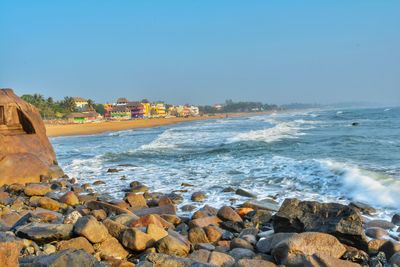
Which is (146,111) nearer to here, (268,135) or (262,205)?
(268,135)

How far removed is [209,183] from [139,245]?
6.23 meters

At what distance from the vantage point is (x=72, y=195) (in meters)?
8.72

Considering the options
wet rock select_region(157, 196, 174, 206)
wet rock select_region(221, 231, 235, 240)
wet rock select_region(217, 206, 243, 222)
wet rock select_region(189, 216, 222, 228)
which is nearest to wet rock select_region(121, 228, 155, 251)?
wet rock select_region(221, 231, 235, 240)

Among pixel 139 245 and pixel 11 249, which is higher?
pixel 11 249

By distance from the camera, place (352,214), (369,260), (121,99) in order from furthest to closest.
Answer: (121,99)
(352,214)
(369,260)

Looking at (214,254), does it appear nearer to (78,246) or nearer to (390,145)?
(78,246)

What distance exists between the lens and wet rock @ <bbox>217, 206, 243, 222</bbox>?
7.05m

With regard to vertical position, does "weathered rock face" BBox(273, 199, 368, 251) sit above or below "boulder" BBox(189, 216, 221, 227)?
above

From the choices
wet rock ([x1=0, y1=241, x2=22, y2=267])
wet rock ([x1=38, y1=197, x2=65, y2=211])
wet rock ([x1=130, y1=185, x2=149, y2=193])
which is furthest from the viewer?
wet rock ([x1=130, y1=185, x2=149, y2=193])

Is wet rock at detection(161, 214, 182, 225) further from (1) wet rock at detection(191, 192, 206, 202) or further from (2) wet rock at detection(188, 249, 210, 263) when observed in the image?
(2) wet rock at detection(188, 249, 210, 263)

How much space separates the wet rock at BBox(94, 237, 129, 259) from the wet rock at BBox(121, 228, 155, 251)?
88 millimetres

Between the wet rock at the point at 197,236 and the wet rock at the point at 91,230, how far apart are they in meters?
1.37

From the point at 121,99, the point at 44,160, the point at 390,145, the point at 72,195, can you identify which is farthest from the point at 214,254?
the point at 121,99

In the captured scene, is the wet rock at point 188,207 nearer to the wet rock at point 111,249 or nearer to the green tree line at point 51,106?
the wet rock at point 111,249
